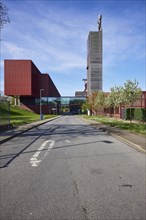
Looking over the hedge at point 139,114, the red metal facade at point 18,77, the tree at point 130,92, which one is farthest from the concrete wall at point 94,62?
the tree at point 130,92

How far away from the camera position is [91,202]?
5230 millimetres

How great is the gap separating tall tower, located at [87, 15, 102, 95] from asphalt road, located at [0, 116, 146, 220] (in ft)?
411

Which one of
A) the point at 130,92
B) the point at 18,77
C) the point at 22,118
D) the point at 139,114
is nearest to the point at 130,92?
the point at 130,92

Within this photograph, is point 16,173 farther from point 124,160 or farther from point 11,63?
point 11,63

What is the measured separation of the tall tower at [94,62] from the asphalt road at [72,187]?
125 meters

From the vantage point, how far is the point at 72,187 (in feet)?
20.4

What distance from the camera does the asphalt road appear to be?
471 cm

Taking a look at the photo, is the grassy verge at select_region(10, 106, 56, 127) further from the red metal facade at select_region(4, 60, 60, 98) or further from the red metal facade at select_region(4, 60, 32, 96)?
the red metal facade at select_region(4, 60, 32, 96)

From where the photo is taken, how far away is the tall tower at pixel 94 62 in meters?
136

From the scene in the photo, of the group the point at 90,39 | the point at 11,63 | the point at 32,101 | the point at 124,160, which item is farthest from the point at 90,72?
the point at 124,160

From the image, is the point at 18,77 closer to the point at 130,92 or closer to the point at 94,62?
the point at 94,62

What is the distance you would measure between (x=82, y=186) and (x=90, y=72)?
131834mm

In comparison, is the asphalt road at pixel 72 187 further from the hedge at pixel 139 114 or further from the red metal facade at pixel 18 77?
the red metal facade at pixel 18 77

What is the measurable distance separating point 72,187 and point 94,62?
443ft
